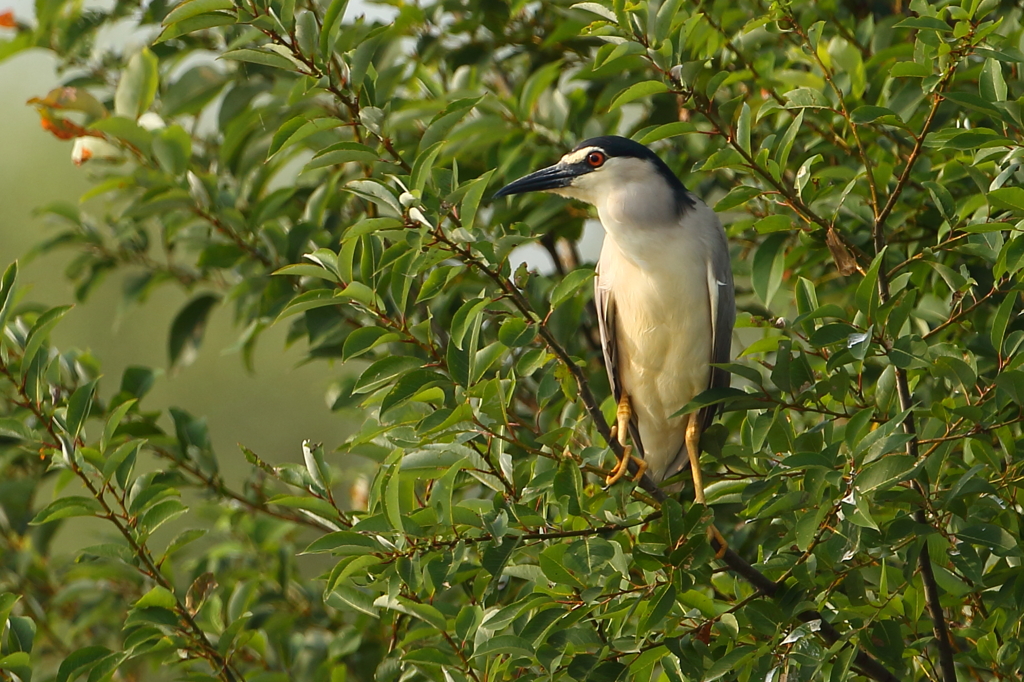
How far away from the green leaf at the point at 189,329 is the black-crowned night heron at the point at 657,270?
4.50ft

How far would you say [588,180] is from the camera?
2.93 metres

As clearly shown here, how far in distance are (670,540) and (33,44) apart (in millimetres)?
2659

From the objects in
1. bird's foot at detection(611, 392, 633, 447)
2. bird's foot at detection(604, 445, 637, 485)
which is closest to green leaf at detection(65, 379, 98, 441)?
bird's foot at detection(604, 445, 637, 485)

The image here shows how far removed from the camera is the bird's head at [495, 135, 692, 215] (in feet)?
9.46

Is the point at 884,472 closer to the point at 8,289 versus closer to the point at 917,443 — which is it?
the point at 917,443

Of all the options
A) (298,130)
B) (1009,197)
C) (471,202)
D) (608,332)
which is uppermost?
(298,130)

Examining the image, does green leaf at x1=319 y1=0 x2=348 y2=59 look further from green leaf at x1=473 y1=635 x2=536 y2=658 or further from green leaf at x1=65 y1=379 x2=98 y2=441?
green leaf at x1=473 y1=635 x2=536 y2=658

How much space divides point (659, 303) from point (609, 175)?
16.1 inches

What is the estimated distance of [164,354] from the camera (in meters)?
12.9

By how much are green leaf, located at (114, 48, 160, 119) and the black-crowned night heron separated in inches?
46.0

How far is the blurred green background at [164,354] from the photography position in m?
12.2

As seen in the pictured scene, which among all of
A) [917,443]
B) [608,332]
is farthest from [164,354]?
[917,443]

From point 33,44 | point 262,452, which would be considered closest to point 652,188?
point 33,44

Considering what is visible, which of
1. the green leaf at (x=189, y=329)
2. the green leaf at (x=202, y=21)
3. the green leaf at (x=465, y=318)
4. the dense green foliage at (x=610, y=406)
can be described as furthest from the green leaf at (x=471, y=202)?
the green leaf at (x=189, y=329)
